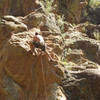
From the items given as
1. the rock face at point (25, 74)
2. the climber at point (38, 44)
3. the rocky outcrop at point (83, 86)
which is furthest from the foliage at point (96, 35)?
the climber at point (38, 44)

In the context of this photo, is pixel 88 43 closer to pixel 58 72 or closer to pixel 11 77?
pixel 58 72

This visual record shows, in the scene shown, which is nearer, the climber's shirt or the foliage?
the climber's shirt

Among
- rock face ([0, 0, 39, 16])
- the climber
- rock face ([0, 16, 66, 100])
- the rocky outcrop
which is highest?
rock face ([0, 0, 39, 16])

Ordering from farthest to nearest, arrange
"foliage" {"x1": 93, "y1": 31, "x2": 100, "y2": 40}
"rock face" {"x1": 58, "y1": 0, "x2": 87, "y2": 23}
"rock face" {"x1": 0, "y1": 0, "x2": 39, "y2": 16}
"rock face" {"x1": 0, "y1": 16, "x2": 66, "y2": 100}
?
"rock face" {"x1": 58, "y1": 0, "x2": 87, "y2": 23} < "foliage" {"x1": 93, "y1": 31, "x2": 100, "y2": 40} < "rock face" {"x1": 0, "y1": 0, "x2": 39, "y2": 16} < "rock face" {"x1": 0, "y1": 16, "x2": 66, "y2": 100}

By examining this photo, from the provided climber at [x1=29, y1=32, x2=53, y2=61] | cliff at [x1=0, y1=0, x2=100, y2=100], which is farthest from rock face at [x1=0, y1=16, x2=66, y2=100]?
climber at [x1=29, y1=32, x2=53, y2=61]

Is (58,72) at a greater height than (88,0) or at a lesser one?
lesser

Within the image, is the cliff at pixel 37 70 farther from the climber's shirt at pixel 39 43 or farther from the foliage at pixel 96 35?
the foliage at pixel 96 35

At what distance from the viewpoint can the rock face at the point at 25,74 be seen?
8.37 metres

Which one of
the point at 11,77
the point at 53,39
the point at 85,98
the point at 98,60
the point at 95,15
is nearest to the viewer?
the point at 11,77

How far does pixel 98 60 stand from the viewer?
12812mm

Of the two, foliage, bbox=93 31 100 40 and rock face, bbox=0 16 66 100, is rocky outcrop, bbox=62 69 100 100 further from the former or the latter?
foliage, bbox=93 31 100 40

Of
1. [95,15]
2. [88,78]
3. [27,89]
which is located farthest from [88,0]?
[27,89]

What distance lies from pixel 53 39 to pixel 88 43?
142 inches

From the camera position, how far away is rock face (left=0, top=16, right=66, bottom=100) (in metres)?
8.37
